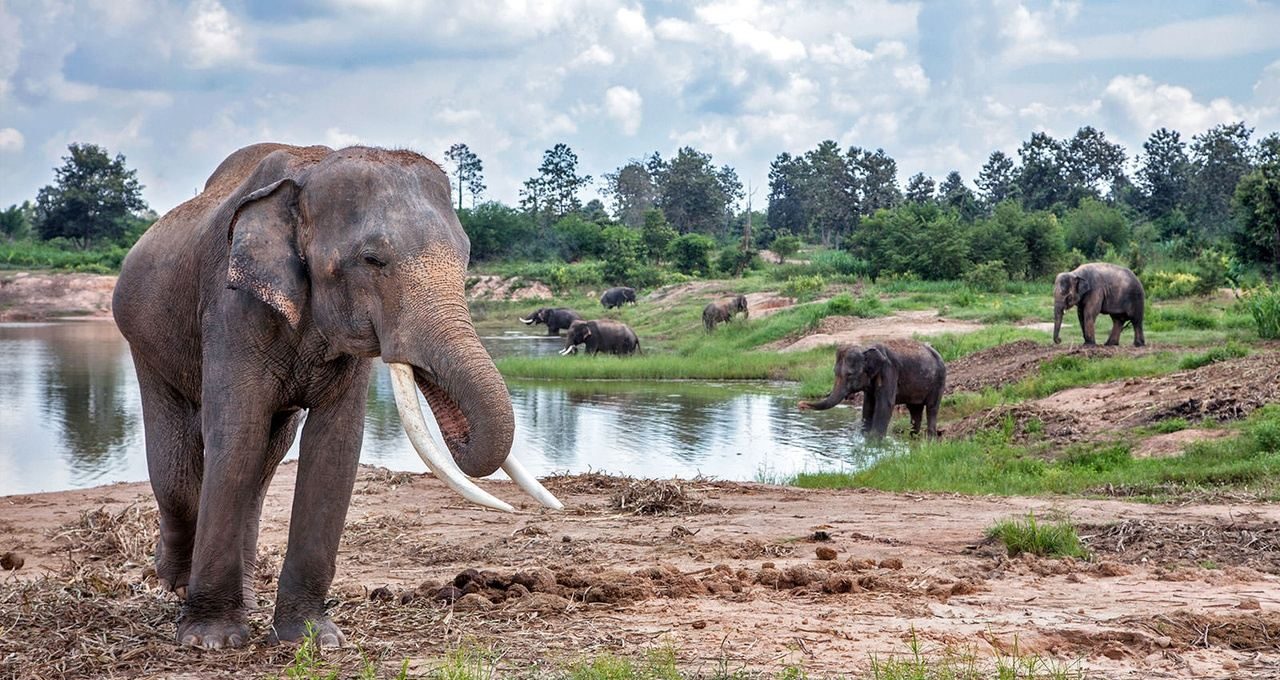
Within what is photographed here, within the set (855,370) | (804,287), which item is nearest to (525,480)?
(855,370)

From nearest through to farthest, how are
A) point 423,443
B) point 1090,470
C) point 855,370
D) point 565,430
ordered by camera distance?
point 423,443, point 1090,470, point 855,370, point 565,430

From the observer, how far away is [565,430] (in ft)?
61.0

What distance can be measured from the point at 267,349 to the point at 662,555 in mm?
3545

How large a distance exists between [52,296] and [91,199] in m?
15.7

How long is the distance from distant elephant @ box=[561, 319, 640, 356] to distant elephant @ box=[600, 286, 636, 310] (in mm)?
15765

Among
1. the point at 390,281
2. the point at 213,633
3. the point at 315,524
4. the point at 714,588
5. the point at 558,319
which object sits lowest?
the point at 558,319

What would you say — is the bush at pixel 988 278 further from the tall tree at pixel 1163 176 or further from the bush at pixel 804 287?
the tall tree at pixel 1163 176

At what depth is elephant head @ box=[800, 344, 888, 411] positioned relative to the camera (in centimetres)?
1647

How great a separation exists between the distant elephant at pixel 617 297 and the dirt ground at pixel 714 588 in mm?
38205

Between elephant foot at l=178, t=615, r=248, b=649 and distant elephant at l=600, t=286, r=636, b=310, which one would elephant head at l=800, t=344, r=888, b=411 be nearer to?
elephant foot at l=178, t=615, r=248, b=649

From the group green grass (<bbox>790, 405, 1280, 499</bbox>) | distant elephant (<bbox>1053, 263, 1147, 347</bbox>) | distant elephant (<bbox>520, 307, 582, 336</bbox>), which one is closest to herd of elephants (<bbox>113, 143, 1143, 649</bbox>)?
green grass (<bbox>790, 405, 1280, 499</bbox>)

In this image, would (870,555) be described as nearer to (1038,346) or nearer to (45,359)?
(1038,346)

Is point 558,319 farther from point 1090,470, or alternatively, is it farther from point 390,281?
point 390,281

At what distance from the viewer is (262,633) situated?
5.68m
